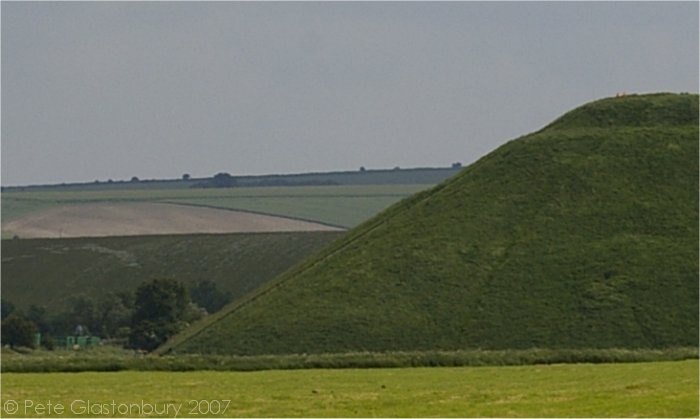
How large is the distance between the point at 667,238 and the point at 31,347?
35.7 metres

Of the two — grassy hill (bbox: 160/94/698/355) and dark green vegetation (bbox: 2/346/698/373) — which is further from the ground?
grassy hill (bbox: 160/94/698/355)

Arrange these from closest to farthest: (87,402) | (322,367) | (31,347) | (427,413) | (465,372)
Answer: (427,413)
(87,402)
(465,372)
(322,367)
(31,347)

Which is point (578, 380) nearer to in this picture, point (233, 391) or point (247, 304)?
point (233, 391)

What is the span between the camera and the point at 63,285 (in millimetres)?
119500

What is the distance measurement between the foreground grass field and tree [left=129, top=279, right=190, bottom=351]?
3474cm

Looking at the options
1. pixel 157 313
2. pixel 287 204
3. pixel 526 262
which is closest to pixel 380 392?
pixel 526 262

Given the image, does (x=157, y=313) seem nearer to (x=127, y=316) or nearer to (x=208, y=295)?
(x=127, y=316)

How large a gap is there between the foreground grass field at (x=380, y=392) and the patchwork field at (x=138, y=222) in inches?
4137

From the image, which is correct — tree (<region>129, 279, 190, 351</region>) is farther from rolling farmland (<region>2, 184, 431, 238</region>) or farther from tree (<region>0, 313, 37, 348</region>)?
rolling farmland (<region>2, 184, 431, 238</region>)

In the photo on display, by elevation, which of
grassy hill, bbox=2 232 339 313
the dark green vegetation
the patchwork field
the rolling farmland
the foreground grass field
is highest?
the rolling farmland

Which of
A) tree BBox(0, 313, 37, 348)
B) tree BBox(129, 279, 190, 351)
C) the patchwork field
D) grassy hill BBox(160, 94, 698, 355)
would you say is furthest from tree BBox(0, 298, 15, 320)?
grassy hill BBox(160, 94, 698, 355)

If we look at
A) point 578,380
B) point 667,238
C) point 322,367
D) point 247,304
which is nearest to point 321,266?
point 247,304

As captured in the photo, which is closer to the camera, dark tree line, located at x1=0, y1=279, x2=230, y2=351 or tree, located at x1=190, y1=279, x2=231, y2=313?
dark tree line, located at x1=0, y1=279, x2=230, y2=351

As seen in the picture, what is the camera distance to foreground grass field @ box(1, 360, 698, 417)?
29.2m
